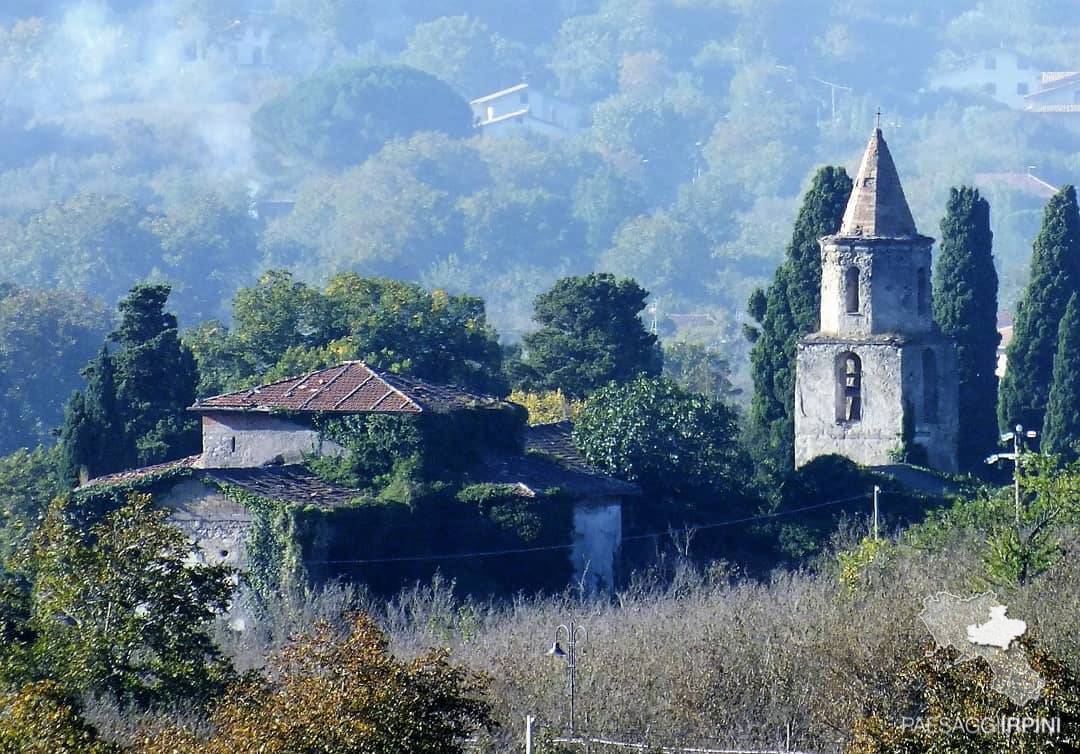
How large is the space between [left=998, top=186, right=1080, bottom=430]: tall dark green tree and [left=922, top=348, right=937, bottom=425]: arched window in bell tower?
5298 mm

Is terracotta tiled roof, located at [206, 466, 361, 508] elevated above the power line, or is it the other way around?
terracotta tiled roof, located at [206, 466, 361, 508]

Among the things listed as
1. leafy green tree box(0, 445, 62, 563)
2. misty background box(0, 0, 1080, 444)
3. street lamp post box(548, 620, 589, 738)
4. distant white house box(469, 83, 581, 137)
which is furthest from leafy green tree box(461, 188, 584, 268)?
street lamp post box(548, 620, 589, 738)

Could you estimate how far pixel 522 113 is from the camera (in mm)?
159000

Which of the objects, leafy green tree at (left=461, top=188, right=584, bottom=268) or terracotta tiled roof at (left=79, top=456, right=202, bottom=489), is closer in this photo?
terracotta tiled roof at (left=79, top=456, right=202, bottom=489)

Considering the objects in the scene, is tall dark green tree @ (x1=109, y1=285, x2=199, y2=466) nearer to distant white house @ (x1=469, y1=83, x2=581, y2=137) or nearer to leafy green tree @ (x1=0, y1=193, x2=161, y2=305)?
leafy green tree @ (x1=0, y1=193, x2=161, y2=305)

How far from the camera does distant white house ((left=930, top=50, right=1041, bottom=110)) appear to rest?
163 metres

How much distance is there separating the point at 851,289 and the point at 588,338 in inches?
354

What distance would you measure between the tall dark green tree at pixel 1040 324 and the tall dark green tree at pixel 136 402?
1602cm

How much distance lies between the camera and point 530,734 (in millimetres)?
25859

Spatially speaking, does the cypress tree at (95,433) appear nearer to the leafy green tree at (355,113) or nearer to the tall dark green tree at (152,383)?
the tall dark green tree at (152,383)

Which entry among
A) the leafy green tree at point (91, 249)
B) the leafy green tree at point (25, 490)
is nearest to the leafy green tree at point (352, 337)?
the leafy green tree at point (25, 490)

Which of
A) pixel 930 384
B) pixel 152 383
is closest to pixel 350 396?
pixel 152 383

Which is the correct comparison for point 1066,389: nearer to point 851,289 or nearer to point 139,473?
point 851,289

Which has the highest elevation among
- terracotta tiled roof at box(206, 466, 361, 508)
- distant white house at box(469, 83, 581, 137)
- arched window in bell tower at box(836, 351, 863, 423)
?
distant white house at box(469, 83, 581, 137)
